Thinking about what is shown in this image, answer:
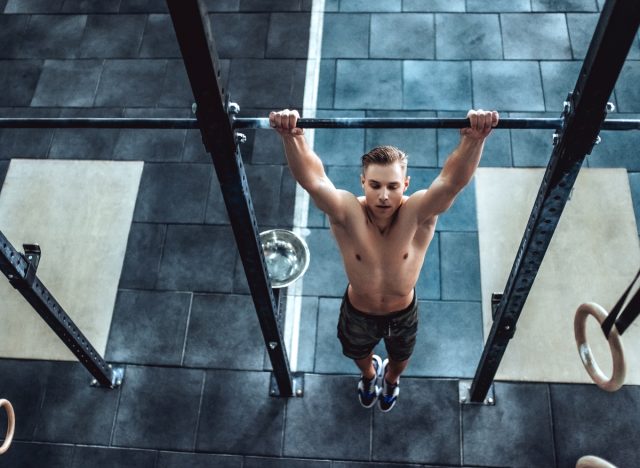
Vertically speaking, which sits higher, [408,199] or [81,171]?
[81,171]

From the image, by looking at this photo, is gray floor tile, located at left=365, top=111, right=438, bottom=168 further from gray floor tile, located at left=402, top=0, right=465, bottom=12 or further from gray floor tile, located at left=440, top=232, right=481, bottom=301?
gray floor tile, located at left=402, top=0, right=465, bottom=12

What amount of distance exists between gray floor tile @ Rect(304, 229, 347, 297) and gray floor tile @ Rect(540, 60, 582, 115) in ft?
7.40

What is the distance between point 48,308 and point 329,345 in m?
1.90

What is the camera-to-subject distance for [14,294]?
493 centimetres

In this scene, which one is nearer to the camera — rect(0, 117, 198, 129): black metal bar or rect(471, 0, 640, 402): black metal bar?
rect(471, 0, 640, 402): black metal bar

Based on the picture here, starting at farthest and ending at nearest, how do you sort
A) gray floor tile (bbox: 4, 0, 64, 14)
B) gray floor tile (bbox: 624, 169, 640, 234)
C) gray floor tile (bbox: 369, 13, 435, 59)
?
1. gray floor tile (bbox: 4, 0, 64, 14)
2. gray floor tile (bbox: 369, 13, 435, 59)
3. gray floor tile (bbox: 624, 169, 640, 234)

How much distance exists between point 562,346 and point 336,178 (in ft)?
6.92

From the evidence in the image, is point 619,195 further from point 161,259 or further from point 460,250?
point 161,259

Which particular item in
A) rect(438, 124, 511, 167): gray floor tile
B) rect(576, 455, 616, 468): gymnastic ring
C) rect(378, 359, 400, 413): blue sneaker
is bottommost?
rect(576, 455, 616, 468): gymnastic ring

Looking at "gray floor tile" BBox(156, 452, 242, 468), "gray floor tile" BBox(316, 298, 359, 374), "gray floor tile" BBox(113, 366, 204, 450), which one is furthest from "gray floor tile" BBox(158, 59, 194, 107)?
"gray floor tile" BBox(156, 452, 242, 468)

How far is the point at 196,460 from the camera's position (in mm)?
4262

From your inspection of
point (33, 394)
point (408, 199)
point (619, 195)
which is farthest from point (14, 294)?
point (619, 195)

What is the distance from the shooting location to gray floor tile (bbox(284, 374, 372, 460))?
4219 millimetres

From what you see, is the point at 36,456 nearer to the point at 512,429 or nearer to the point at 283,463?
the point at 283,463
